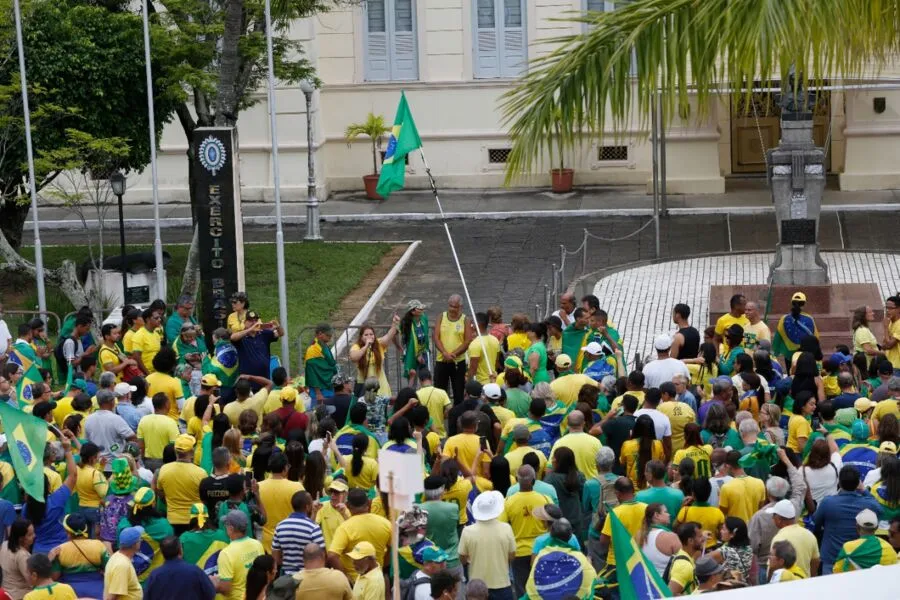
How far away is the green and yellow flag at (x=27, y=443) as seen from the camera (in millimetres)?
9953

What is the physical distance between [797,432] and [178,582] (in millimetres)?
5330

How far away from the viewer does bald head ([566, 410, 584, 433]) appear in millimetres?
11461

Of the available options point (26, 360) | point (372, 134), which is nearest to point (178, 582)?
point (26, 360)

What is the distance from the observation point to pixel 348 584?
920 centimetres

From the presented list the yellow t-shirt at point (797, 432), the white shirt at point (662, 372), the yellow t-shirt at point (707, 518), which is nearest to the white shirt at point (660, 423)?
the yellow t-shirt at point (797, 432)

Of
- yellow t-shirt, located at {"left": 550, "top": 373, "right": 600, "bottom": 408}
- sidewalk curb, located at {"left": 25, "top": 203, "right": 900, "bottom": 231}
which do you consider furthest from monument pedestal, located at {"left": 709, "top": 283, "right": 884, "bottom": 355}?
sidewalk curb, located at {"left": 25, "top": 203, "right": 900, "bottom": 231}

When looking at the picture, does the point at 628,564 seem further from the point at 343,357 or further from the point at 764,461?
the point at 343,357

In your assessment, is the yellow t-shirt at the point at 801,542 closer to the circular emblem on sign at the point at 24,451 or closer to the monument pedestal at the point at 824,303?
the circular emblem on sign at the point at 24,451

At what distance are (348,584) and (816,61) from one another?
4339 millimetres

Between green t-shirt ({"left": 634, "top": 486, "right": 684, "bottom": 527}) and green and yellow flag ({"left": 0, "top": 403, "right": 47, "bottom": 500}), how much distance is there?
3.90 metres

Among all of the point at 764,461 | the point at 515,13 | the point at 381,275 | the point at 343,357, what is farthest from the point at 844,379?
the point at 515,13

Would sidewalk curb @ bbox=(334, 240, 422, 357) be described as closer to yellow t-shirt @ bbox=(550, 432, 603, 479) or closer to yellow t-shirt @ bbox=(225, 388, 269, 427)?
yellow t-shirt @ bbox=(225, 388, 269, 427)

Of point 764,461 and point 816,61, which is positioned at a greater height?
point 816,61

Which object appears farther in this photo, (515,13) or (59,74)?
(515,13)
